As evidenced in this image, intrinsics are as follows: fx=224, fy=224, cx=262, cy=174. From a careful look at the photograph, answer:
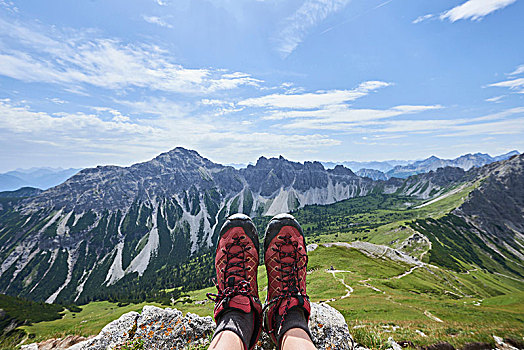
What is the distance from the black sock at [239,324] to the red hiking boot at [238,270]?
10cm

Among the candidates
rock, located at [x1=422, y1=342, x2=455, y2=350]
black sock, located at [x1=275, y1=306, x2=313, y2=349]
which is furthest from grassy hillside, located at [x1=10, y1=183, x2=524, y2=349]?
black sock, located at [x1=275, y1=306, x2=313, y2=349]

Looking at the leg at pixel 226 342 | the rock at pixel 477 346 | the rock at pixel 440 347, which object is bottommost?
the rock at pixel 477 346

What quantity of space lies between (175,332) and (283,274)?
392 cm

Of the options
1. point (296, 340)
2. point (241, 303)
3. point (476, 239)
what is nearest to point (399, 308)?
point (296, 340)

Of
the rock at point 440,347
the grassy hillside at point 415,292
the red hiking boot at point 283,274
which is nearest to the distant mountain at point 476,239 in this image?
the grassy hillside at point 415,292

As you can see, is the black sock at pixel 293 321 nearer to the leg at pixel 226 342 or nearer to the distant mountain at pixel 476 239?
the leg at pixel 226 342

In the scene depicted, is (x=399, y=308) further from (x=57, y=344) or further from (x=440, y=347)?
Result: (x=57, y=344)

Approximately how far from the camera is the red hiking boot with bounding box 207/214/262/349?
6.39 meters

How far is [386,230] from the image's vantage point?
16888cm

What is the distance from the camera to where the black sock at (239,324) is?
5.46m

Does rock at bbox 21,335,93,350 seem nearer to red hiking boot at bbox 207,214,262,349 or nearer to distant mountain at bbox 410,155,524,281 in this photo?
red hiking boot at bbox 207,214,262,349

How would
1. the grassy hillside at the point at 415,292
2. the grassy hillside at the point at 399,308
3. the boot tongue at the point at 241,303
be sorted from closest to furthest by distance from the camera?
the boot tongue at the point at 241,303 < the grassy hillside at the point at 399,308 < the grassy hillside at the point at 415,292

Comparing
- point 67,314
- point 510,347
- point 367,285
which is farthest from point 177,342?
point 67,314

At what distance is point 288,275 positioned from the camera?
8305 mm
